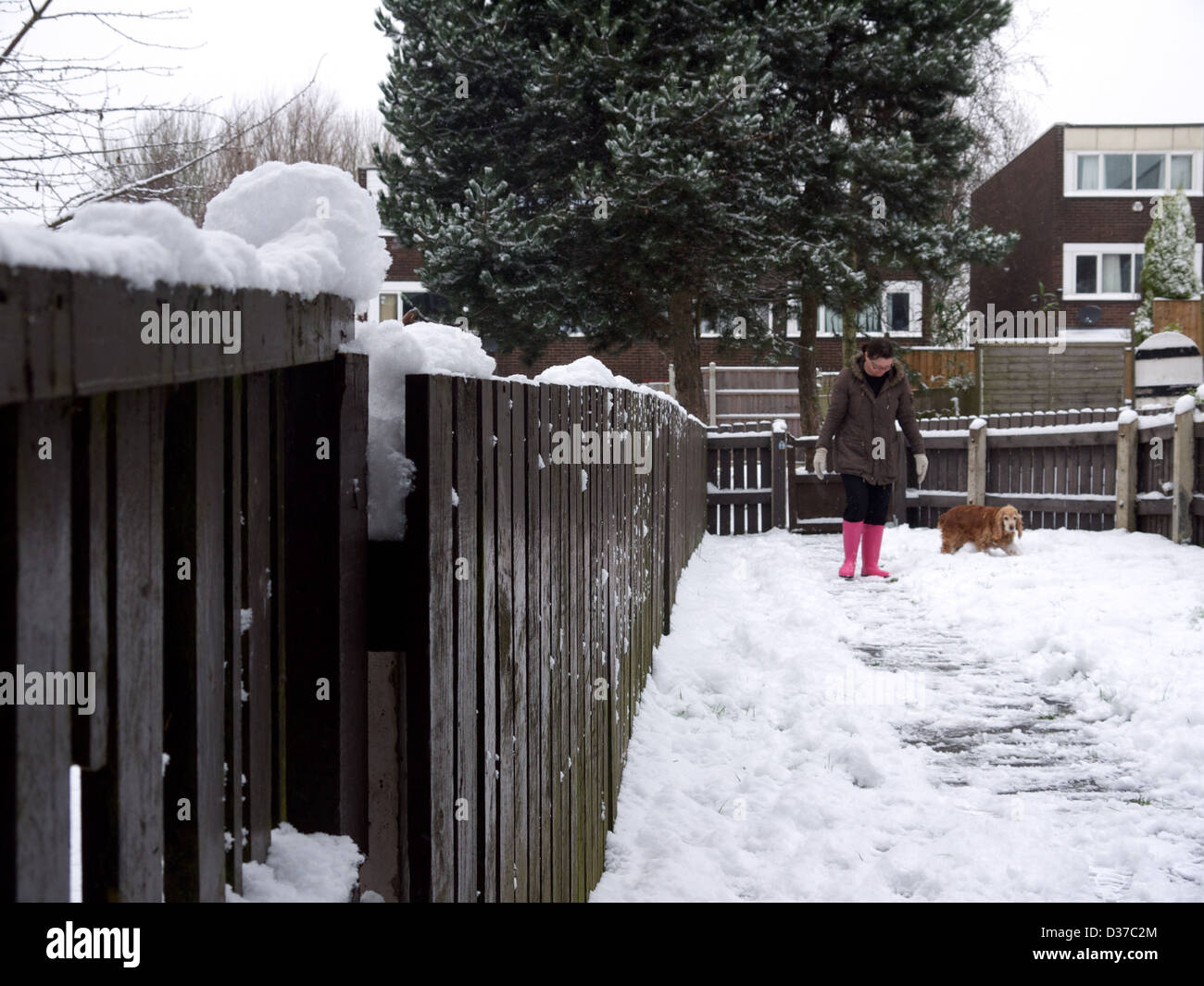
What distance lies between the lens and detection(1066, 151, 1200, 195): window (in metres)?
34.2

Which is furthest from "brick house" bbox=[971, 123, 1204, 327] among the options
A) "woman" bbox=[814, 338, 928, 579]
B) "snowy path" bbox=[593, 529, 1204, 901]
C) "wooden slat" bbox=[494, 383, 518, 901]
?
"wooden slat" bbox=[494, 383, 518, 901]

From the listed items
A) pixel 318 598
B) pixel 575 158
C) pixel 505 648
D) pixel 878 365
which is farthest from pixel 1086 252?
pixel 318 598

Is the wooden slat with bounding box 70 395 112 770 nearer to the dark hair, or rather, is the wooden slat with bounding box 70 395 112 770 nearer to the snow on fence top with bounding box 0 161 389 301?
the snow on fence top with bounding box 0 161 389 301

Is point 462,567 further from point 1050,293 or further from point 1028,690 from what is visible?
point 1050,293

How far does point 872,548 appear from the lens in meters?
9.45

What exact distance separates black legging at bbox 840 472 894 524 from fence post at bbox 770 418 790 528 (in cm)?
518

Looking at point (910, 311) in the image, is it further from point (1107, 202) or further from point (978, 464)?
point (978, 464)

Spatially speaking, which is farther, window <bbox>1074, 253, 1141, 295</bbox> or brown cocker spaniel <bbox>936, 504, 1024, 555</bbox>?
window <bbox>1074, 253, 1141, 295</bbox>

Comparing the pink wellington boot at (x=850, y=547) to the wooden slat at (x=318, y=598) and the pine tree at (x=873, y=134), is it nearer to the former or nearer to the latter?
the wooden slat at (x=318, y=598)

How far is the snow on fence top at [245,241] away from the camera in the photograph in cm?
82

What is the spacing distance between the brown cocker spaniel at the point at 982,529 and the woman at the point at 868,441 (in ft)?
3.18

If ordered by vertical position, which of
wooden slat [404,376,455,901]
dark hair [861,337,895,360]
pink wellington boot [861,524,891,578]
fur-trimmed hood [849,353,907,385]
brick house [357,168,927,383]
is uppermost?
brick house [357,168,927,383]

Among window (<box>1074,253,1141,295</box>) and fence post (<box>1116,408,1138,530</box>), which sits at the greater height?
window (<box>1074,253,1141,295</box>)

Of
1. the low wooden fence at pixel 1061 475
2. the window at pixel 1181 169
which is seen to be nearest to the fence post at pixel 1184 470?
the low wooden fence at pixel 1061 475
